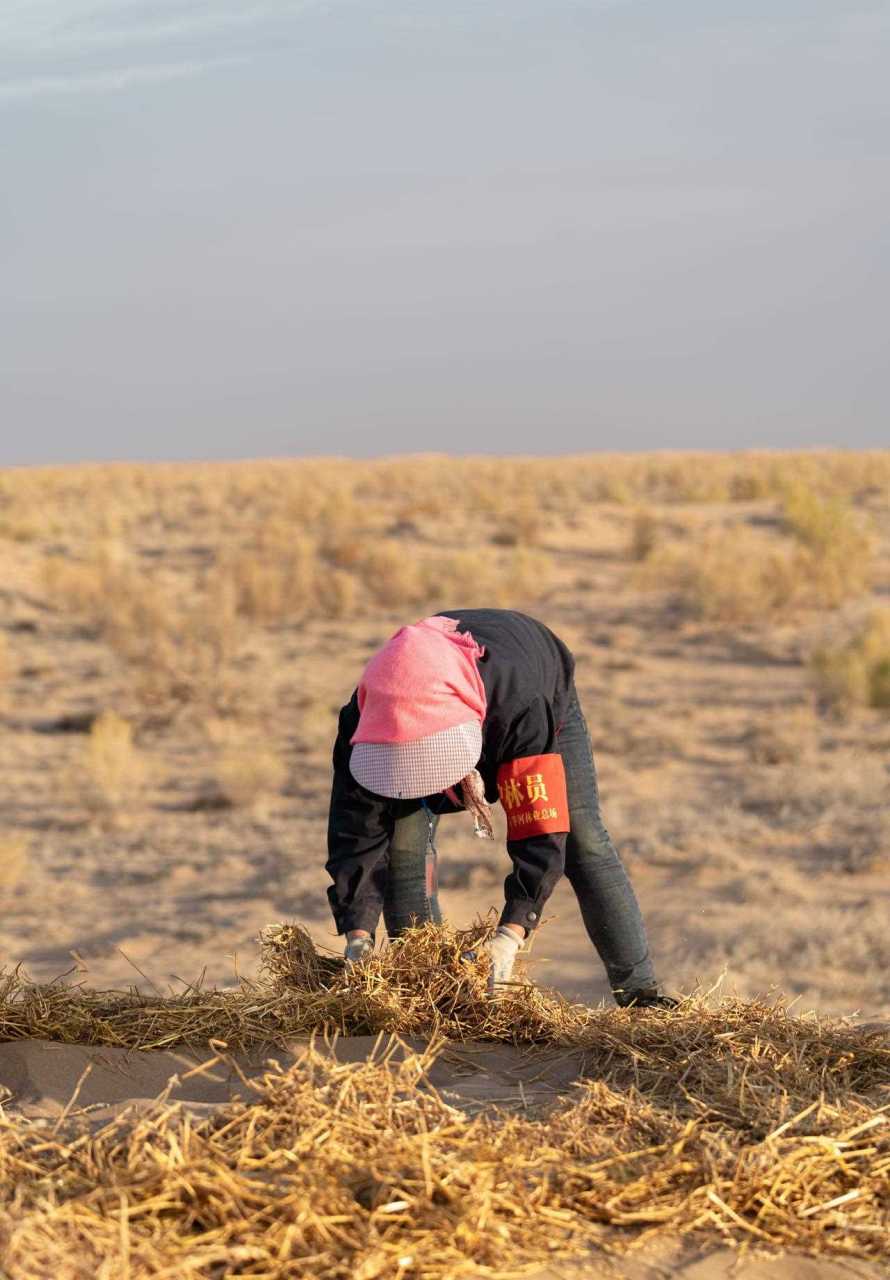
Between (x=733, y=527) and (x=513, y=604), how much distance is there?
8602 mm

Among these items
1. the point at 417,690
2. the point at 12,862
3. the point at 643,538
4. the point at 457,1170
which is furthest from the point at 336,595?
the point at 457,1170

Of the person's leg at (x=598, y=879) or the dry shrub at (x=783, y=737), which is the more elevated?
the person's leg at (x=598, y=879)

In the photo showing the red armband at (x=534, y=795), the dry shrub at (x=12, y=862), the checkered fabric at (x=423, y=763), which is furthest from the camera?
the dry shrub at (x=12, y=862)

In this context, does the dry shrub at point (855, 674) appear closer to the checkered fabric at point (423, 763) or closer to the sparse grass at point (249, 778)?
the sparse grass at point (249, 778)


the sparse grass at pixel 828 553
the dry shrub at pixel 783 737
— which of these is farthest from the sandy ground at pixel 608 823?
the sparse grass at pixel 828 553

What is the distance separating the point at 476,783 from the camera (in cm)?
378

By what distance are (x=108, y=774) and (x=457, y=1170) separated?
913cm

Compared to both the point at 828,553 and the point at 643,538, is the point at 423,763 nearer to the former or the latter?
the point at 828,553

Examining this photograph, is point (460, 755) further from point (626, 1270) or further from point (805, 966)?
point (805, 966)

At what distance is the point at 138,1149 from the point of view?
2.71 metres

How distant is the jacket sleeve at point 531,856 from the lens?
3.86m

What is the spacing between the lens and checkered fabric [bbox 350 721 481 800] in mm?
3580

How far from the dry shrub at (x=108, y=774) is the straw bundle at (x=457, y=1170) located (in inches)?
296

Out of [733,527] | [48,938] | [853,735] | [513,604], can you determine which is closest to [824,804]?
[853,735]
